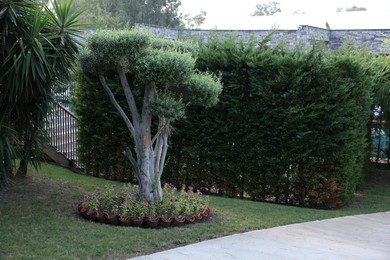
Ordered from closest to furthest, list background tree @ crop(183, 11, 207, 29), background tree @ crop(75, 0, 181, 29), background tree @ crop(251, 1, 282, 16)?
background tree @ crop(75, 0, 181, 29) → background tree @ crop(183, 11, 207, 29) → background tree @ crop(251, 1, 282, 16)

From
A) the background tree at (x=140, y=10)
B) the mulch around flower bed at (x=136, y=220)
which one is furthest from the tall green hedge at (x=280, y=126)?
the background tree at (x=140, y=10)

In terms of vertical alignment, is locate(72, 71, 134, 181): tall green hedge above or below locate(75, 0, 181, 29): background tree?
below

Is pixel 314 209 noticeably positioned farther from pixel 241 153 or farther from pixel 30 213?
pixel 30 213

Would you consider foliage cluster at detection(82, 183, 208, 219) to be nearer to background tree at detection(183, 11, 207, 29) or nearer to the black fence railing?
the black fence railing

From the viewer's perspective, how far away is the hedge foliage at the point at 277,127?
927 cm

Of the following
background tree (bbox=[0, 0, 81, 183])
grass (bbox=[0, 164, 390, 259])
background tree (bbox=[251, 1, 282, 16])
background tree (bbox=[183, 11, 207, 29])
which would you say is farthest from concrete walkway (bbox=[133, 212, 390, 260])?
background tree (bbox=[251, 1, 282, 16])

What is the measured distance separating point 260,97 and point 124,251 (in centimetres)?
481

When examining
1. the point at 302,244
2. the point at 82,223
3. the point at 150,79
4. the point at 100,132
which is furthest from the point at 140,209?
the point at 100,132

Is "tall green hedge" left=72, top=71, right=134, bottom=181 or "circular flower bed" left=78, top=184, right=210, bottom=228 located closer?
"circular flower bed" left=78, top=184, right=210, bottom=228

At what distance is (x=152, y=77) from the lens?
696 centimetres

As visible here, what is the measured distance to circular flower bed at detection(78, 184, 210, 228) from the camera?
6988mm

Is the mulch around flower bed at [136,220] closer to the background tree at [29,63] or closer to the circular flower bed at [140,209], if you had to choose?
the circular flower bed at [140,209]

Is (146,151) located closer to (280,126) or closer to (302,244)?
(302,244)

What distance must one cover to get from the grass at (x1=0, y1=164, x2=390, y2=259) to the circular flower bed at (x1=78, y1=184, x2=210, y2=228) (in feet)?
0.54
